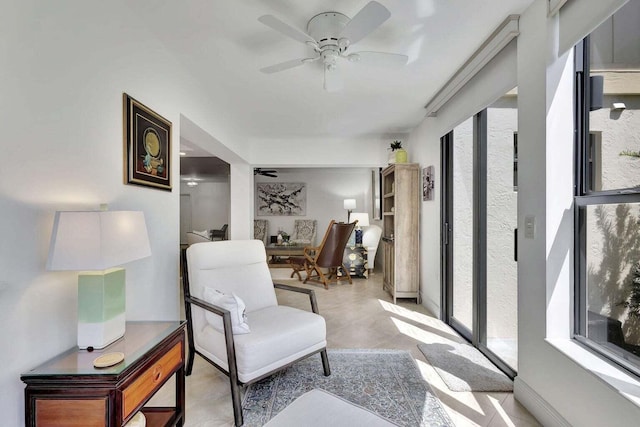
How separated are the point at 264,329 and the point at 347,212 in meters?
5.66

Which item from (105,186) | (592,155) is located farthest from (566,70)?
(105,186)

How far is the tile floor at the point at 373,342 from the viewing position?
5.70 ft

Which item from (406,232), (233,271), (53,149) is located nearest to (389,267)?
(406,232)

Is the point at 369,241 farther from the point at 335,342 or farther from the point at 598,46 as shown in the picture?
the point at 598,46

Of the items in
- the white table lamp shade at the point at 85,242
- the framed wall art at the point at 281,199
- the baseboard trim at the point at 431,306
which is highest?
the framed wall art at the point at 281,199

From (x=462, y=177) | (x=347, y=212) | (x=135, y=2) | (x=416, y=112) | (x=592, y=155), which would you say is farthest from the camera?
(x=347, y=212)

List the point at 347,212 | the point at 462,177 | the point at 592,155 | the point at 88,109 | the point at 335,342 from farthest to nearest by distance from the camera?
the point at 347,212, the point at 462,177, the point at 335,342, the point at 592,155, the point at 88,109

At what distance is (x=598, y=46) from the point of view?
1.51 meters

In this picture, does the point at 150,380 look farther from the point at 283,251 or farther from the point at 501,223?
the point at 283,251

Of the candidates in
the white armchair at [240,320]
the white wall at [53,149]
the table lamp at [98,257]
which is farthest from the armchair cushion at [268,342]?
the table lamp at [98,257]

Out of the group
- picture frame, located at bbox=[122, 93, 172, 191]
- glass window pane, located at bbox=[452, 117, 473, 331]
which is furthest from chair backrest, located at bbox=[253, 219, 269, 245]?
picture frame, located at bbox=[122, 93, 172, 191]

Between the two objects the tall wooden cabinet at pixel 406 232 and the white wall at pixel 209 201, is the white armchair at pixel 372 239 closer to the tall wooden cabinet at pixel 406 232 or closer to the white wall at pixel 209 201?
the tall wooden cabinet at pixel 406 232

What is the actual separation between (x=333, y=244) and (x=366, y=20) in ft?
11.8

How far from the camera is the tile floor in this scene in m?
1.74
